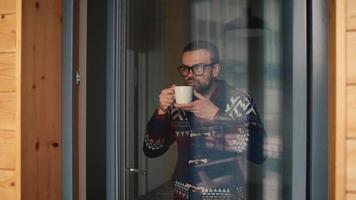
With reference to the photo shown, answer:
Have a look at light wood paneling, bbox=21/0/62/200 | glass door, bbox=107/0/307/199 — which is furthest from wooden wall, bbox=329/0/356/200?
light wood paneling, bbox=21/0/62/200

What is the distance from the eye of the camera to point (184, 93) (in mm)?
1342

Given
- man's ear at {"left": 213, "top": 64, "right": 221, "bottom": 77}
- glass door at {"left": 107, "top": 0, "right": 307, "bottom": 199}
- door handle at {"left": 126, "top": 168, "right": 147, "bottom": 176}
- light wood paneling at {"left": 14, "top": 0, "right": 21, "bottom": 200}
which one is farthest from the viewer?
door handle at {"left": 126, "top": 168, "right": 147, "bottom": 176}

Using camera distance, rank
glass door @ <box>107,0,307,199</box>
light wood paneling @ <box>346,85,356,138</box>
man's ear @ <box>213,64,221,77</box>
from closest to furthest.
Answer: light wood paneling @ <box>346,85,356,138</box> < glass door @ <box>107,0,307,199</box> < man's ear @ <box>213,64,221,77</box>

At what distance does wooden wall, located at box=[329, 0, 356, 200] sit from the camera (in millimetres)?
911

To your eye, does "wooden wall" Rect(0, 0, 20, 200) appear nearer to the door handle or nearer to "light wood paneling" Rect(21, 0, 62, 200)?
"light wood paneling" Rect(21, 0, 62, 200)

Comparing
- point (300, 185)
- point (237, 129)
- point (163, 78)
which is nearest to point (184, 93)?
point (163, 78)

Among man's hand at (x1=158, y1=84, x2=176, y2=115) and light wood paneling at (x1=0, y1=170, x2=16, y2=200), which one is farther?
man's hand at (x1=158, y1=84, x2=176, y2=115)

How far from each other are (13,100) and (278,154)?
941 mm

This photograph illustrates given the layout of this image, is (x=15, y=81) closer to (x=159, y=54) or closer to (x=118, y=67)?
(x=118, y=67)

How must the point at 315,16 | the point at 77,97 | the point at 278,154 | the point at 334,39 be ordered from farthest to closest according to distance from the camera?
the point at 77,97, the point at 278,154, the point at 315,16, the point at 334,39

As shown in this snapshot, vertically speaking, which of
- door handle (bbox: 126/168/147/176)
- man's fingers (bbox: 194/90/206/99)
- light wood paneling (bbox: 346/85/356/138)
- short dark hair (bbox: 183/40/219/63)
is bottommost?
door handle (bbox: 126/168/147/176)

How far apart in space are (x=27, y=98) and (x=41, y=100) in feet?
0.22

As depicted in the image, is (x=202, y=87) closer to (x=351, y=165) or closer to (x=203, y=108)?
(x=203, y=108)

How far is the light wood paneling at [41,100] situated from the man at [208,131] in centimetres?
43
